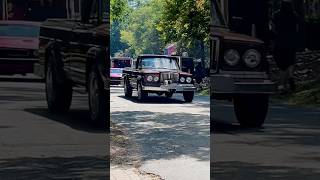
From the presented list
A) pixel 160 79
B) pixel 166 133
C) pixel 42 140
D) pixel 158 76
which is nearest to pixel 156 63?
pixel 158 76

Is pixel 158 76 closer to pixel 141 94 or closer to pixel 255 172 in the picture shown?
pixel 141 94

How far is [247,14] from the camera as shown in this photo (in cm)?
370

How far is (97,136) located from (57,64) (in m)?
0.64

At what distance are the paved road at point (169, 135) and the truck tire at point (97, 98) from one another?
84.7 inches

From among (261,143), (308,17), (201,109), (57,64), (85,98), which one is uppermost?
(308,17)

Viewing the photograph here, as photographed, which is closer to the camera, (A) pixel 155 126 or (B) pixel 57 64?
(B) pixel 57 64

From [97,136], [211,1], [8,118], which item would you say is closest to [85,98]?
[97,136]

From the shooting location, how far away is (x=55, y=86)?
388 centimetres

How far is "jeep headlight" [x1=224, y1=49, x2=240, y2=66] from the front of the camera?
3623 mm

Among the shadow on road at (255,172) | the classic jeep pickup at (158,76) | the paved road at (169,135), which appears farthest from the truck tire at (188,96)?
the shadow on road at (255,172)

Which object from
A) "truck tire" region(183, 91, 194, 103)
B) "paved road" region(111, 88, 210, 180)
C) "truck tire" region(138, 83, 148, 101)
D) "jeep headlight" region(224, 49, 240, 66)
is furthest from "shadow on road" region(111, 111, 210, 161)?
"jeep headlight" region(224, 49, 240, 66)

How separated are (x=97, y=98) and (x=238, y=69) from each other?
1.09 m

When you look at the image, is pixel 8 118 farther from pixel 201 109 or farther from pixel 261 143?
pixel 201 109

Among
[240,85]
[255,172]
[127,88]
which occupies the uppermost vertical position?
[240,85]
